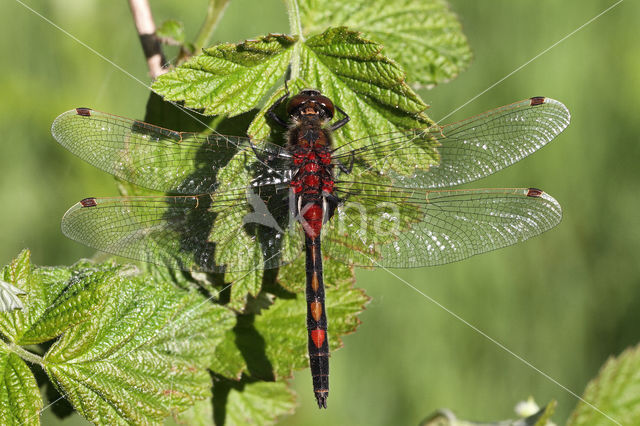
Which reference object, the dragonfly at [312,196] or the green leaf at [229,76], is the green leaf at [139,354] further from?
the green leaf at [229,76]

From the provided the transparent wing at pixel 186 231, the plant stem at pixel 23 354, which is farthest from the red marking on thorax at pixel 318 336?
the plant stem at pixel 23 354

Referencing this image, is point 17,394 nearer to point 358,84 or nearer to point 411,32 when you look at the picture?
point 358,84

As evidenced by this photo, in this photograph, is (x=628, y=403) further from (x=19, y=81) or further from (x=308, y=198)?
(x=19, y=81)

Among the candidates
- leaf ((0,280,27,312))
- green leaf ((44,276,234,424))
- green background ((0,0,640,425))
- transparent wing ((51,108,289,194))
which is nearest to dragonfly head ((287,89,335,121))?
transparent wing ((51,108,289,194))

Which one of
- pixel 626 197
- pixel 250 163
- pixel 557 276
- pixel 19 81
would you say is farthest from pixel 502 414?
pixel 19 81

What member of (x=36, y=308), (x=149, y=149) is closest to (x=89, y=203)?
(x=149, y=149)

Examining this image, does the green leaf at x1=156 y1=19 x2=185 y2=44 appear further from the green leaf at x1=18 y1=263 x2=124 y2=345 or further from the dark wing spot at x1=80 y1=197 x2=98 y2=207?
the green leaf at x1=18 y1=263 x2=124 y2=345
